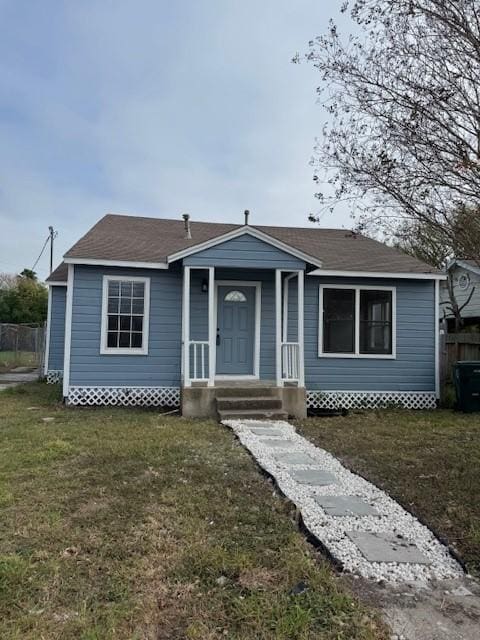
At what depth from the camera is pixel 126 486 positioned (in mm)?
4227

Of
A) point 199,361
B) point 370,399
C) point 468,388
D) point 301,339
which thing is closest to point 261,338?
point 301,339

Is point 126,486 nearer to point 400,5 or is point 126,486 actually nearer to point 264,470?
point 264,470

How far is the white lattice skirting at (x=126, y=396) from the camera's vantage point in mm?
8773

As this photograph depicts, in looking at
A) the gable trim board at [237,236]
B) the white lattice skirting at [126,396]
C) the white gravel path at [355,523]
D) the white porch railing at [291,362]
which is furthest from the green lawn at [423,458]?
the gable trim board at [237,236]

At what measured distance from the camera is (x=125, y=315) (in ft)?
29.7

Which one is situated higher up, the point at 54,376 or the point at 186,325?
the point at 186,325

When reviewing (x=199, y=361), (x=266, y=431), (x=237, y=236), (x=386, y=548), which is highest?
(x=237, y=236)

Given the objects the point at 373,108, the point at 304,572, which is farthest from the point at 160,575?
the point at 373,108

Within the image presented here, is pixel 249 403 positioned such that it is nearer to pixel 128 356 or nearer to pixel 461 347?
pixel 128 356

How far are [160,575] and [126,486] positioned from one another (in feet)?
5.36

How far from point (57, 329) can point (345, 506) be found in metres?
10.6

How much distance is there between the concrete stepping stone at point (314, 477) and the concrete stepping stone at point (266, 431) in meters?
1.78

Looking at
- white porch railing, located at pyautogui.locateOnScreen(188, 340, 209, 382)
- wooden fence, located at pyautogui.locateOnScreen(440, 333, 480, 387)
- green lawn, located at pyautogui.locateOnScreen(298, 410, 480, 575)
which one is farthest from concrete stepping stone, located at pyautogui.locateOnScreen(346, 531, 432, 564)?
wooden fence, located at pyautogui.locateOnScreen(440, 333, 480, 387)

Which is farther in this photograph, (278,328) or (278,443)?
(278,328)
